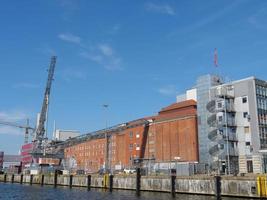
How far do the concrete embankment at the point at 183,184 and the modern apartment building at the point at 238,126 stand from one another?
726 inches

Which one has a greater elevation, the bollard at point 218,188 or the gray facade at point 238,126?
the gray facade at point 238,126

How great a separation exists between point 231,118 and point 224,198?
3494 centimetres

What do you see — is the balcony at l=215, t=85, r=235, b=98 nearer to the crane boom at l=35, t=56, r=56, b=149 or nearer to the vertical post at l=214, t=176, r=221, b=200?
the vertical post at l=214, t=176, r=221, b=200

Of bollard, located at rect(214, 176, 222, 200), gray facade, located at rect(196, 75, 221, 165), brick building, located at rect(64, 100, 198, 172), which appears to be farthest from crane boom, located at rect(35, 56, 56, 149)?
bollard, located at rect(214, 176, 222, 200)

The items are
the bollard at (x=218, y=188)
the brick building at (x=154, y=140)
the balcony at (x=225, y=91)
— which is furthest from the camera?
the brick building at (x=154, y=140)

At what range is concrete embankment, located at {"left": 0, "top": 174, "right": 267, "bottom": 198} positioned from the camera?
161 feet

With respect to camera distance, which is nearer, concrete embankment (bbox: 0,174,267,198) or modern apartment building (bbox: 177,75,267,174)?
concrete embankment (bbox: 0,174,267,198)

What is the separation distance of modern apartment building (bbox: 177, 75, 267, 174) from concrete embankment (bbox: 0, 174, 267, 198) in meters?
18.4

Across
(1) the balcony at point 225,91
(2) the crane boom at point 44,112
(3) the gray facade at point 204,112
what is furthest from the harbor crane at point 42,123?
(1) the balcony at point 225,91

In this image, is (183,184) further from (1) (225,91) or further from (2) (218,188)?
(1) (225,91)

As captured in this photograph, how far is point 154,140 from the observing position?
12438cm

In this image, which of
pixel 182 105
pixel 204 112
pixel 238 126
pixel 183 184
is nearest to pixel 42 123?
pixel 182 105

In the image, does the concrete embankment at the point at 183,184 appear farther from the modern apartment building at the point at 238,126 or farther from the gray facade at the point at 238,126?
the modern apartment building at the point at 238,126

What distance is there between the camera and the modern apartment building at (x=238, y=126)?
257 feet
